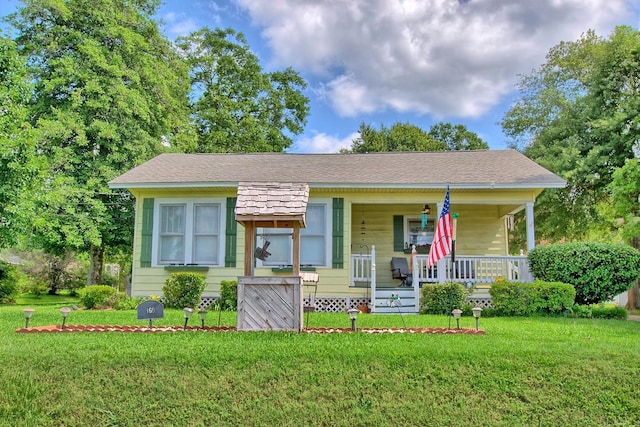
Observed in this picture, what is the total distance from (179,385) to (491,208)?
10400 millimetres

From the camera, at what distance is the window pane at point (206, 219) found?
1166cm

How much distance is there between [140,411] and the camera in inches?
183

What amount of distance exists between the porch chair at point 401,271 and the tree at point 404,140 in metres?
18.1

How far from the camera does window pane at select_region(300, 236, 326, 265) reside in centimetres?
1146

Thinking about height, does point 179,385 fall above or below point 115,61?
below

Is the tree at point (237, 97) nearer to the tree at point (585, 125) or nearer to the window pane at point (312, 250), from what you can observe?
the tree at point (585, 125)

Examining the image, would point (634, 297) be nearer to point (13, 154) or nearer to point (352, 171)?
point (352, 171)

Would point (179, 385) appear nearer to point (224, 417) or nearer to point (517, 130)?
point (224, 417)

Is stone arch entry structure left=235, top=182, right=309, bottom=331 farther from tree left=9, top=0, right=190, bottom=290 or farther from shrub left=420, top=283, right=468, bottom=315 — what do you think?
tree left=9, top=0, right=190, bottom=290

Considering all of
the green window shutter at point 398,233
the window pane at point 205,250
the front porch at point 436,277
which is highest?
the green window shutter at point 398,233

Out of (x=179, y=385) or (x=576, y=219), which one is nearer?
(x=179, y=385)

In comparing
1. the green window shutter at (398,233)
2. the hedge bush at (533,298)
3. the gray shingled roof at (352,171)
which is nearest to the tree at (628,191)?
the gray shingled roof at (352,171)

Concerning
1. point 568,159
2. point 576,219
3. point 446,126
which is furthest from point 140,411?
point 446,126

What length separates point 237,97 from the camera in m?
26.6
